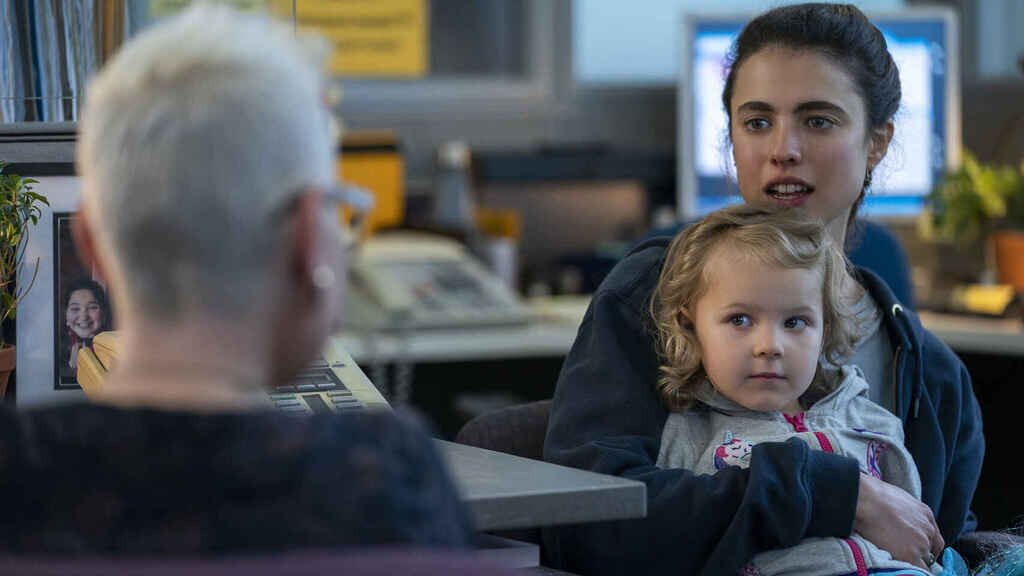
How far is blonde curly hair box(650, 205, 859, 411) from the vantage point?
5.63 ft

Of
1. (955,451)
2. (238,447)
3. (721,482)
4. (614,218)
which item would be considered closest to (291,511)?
(238,447)

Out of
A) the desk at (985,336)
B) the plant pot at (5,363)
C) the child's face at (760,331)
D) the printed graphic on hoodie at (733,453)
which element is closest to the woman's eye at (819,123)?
the child's face at (760,331)

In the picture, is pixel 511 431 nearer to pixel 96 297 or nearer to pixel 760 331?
pixel 760 331

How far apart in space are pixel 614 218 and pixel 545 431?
216cm

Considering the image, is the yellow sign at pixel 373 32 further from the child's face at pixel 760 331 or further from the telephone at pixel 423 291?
the child's face at pixel 760 331

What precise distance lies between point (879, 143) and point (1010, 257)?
1640 mm

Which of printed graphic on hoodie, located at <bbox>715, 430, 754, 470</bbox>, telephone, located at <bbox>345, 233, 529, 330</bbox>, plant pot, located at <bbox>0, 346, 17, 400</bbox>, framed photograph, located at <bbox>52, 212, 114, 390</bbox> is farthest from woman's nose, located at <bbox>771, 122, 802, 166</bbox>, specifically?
telephone, located at <bbox>345, 233, 529, 330</bbox>

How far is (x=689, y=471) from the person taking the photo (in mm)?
1666

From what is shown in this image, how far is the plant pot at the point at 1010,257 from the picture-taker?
11.6 feet

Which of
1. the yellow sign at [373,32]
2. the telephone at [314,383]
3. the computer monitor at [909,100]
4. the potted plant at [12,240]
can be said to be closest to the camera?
the telephone at [314,383]

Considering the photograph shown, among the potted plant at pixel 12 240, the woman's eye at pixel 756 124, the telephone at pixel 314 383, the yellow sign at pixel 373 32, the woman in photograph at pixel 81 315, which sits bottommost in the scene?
the telephone at pixel 314 383

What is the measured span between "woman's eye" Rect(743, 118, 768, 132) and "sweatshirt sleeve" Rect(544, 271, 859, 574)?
348 mm

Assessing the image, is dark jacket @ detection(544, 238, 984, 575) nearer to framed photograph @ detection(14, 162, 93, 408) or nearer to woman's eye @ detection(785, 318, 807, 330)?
woman's eye @ detection(785, 318, 807, 330)

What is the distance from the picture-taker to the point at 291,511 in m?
0.89
